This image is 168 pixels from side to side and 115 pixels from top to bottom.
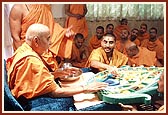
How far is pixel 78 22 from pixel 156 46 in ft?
1.57

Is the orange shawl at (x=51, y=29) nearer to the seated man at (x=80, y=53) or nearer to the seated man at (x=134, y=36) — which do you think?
the seated man at (x=80, y=53)

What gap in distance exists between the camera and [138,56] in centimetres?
255

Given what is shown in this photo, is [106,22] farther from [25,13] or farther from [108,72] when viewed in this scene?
[25,13]

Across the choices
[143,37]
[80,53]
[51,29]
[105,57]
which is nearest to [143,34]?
[143,37]

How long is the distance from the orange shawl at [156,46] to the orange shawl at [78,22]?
0.36 m

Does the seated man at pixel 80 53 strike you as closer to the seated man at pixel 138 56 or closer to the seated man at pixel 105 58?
the seated man at pixel 105 58

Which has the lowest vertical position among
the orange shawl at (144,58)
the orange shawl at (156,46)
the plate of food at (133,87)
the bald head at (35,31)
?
the plate of food at (133,87)

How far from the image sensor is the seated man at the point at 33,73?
7.93ft

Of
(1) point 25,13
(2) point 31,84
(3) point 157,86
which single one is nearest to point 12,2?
(1) point 25,13

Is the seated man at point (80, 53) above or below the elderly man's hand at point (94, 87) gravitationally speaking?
above

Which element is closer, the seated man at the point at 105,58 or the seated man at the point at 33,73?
the seated man at the point at 33,73

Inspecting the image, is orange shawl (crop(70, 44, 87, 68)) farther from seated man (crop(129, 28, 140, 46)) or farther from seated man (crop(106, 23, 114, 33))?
seated man (crop(129, 28, 140, 46))

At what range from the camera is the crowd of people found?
2.47 metres

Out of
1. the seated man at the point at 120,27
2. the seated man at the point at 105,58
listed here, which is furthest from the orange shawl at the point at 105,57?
the seated man at the point at 120,27
